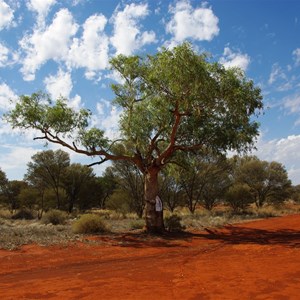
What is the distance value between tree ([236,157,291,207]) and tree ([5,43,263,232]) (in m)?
26.2

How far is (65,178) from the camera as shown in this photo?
149ft

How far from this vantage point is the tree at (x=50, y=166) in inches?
1735

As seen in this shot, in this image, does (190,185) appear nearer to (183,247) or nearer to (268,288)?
(183,247)

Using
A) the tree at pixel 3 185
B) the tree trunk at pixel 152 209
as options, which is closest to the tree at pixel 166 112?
the tree trunk at pixel 152 209

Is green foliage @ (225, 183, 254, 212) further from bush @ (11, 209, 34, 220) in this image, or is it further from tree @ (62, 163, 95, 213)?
bush @ (11, 209, 34, 220)

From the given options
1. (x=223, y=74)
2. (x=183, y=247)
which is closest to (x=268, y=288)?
(x=183, y=247)

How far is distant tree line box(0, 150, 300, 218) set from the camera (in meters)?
38.2

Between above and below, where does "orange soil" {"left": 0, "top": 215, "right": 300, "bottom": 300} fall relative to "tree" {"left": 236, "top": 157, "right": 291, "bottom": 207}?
below

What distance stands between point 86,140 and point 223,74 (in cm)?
738

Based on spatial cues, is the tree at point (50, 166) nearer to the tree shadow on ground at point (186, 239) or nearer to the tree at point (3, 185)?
the tree at point (3, 185)

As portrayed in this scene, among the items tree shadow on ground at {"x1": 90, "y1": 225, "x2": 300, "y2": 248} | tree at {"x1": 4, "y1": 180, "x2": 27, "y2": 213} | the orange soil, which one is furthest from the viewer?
tree at {"x1": 4, "y1": 180, "x2": 27, "y2": 213}

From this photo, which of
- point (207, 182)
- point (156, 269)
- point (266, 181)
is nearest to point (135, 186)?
point (207, 182)

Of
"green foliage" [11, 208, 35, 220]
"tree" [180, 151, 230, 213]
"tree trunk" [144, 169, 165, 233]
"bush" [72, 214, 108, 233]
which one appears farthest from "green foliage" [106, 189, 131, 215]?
"tree trunk" [144, 169, 165, 233]

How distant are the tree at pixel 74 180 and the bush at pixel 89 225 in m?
26.5
